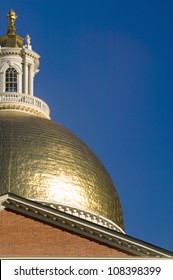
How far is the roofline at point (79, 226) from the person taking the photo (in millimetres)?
53812

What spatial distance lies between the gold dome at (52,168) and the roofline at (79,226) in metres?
6.71

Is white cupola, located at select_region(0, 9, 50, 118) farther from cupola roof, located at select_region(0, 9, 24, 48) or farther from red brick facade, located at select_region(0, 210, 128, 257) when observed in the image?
red brick facade, located at select_region(0, 210, 128, 257)

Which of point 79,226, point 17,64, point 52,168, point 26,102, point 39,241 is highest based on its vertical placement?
point 17,64

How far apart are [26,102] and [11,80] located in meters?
4.92

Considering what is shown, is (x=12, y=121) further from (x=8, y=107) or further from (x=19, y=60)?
(x=19, y=60)

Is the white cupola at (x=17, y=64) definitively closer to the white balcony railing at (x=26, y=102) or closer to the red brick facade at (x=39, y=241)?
the white balcony railing at (x=26, y=102)

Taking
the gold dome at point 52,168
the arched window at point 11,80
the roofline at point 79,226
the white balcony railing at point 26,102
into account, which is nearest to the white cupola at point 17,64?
the arched window at point 11,80

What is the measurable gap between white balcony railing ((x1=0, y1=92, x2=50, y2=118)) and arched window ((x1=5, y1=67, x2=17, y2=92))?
315cm

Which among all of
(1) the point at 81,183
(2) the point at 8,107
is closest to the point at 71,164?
(1) the point at 81,183

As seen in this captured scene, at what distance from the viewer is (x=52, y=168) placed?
63.7 meters

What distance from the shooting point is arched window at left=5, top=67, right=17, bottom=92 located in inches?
2975

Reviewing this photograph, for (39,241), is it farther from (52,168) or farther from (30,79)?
(30,79)

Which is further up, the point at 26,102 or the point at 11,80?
the point at 11,80

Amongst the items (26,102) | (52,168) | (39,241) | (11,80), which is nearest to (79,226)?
(39,241)
